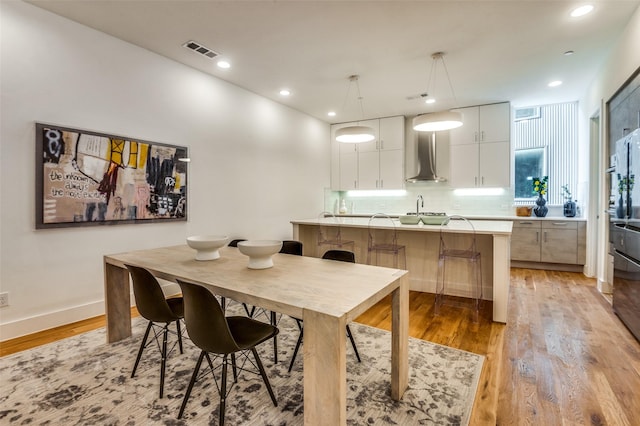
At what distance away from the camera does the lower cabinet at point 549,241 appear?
15.8ft

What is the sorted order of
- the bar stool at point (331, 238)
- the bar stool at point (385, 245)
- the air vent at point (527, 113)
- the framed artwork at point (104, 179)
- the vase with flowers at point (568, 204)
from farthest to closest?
the air vent at point (527, 113)
the vase with flowers at point (568, 204)
the bar stool at point (331, 238)
the bar stool at point (385, 245)
the framed artwork at point (104, 179)

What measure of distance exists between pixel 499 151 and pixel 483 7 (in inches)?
125

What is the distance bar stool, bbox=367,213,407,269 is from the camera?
149 inches

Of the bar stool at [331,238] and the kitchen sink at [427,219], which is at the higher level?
the kitchen sink at [427,219]

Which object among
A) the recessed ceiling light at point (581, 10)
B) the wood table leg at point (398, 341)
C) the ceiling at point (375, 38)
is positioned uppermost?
the ceiling at point (375, 38)

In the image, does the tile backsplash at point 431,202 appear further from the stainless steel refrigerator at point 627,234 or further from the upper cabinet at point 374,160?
the stainless steel refrigerator at point 627,234

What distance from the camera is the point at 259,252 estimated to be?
1.96 m

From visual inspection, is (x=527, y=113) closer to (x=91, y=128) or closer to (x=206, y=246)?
(x=206, y=246)

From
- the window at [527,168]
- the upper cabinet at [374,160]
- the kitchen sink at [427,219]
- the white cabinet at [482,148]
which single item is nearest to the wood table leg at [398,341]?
the kitchen sink at [427,219]

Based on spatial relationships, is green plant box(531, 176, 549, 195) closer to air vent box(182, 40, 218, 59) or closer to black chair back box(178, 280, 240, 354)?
air vent box(182, 40, 218, 59)

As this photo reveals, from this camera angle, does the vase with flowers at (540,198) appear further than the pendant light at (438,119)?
Yes

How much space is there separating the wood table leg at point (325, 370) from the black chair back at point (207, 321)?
45cm

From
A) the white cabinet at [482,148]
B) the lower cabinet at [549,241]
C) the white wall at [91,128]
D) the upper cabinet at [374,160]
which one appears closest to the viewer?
the white wall at [91,128]

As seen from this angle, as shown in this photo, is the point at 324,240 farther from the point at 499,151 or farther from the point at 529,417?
the point at 499,151
